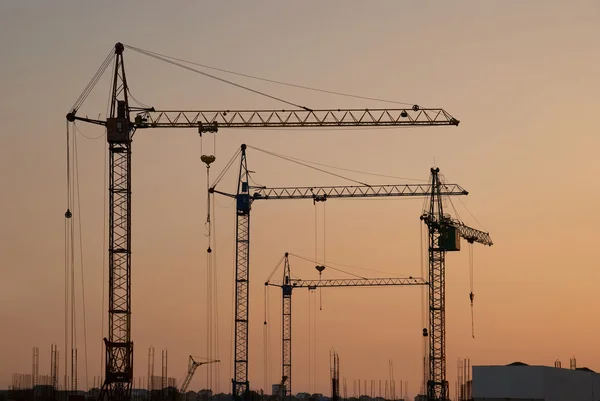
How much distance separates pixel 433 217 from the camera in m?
151

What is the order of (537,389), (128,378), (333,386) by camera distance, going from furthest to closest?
(333,386) → (537,389) → (128,378)

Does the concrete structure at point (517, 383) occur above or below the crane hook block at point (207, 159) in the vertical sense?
below

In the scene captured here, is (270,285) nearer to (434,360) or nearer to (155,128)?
(434,360)

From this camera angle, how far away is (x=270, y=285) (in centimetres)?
17975

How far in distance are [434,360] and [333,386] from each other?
868 inches

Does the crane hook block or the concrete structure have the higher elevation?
the crane hook block

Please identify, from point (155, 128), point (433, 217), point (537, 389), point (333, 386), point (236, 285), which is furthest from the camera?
point (333, 386)

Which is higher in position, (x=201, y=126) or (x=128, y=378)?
(x=201, y=126)

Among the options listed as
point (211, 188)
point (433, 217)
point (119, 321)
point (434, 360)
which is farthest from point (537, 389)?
point (119, 321)

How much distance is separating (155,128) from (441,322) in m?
47.9

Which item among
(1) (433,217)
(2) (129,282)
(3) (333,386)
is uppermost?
(1) (433,217)

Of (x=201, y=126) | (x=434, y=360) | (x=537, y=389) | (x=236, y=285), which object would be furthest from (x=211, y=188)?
(x=537, y=389)

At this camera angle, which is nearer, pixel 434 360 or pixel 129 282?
pixel 129 282

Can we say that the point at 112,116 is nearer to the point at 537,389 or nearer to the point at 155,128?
the point at 155,128
